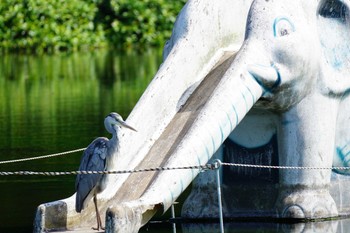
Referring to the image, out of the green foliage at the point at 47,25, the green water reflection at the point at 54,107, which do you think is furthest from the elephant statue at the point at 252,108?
the green foliage at the point at 47,25

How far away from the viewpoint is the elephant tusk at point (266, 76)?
13.0 meters

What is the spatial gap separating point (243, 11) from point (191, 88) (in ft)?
3.29

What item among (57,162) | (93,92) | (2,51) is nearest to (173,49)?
(57,162)

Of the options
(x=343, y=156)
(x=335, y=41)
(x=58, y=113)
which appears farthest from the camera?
(x=58, y=113)

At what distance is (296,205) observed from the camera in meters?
13.4

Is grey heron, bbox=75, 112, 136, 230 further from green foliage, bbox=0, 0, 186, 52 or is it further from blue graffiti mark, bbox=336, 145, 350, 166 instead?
green foliage, bbox=0, 0, 186, 52

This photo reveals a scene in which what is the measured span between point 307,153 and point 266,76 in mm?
922

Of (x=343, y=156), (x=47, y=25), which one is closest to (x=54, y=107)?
(x=343, y=156)

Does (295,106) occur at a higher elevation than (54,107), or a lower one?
lower

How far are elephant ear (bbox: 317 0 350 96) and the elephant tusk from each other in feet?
2.19

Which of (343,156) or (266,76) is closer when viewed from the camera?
(266,76)

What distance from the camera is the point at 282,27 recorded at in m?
13.2

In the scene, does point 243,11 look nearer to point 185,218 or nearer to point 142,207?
point 185,218

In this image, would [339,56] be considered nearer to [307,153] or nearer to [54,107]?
[307,153]
